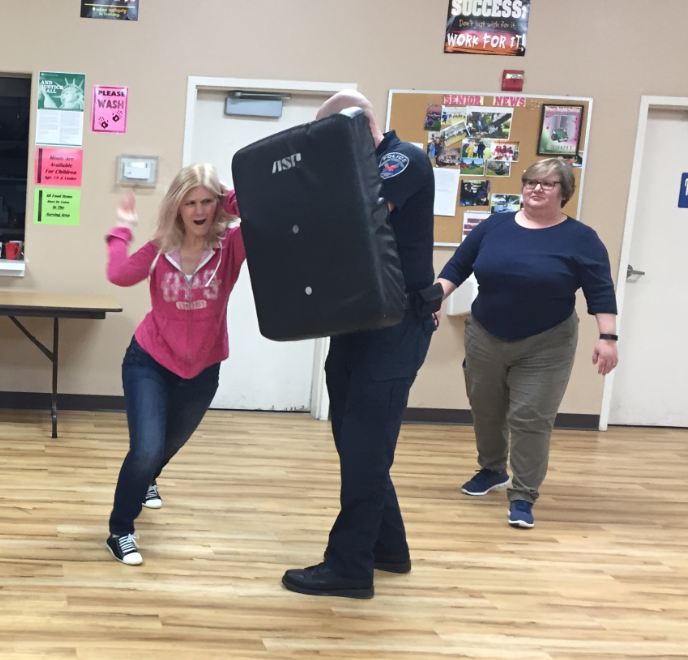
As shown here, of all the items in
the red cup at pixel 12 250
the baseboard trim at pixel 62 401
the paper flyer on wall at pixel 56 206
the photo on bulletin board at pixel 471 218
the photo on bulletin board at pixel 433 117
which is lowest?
the baseboard trim at pixel 62 401

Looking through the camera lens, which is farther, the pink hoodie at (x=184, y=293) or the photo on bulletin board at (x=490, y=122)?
the photo on bulletin board at (x=490, y=122)

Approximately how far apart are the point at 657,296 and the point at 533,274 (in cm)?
239

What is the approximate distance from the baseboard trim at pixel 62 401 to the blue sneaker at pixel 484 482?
7.31 ft

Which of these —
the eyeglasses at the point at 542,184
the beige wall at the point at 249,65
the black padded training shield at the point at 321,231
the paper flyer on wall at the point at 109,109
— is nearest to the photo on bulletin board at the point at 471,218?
the beige wall at the point at 249,65

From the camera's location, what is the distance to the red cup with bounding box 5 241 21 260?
4.79 m

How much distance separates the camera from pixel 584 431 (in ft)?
16.9

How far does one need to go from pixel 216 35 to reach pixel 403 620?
3.58m

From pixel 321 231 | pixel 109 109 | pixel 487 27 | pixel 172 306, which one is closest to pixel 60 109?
pixel 109 109

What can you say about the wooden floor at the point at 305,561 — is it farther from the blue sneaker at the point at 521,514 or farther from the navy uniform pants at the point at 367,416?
the navy uniform pants at the point at 367,416

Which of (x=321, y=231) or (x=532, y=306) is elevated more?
(x=321, y=231)

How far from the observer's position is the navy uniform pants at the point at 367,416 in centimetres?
234

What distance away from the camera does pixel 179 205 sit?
2.53 meters

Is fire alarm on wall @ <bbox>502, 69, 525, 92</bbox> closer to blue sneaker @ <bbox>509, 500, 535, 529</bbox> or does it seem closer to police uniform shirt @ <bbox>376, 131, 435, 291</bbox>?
blue sneaker @ <bbox>509, 500, 535, 529</bbox>

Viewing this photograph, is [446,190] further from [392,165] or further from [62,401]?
[392,165]
